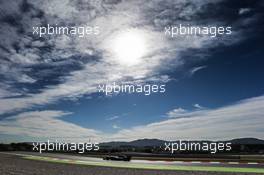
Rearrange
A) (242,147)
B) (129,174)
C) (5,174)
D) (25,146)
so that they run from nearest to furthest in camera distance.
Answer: (5,174) → (129,174) → (242,147) → (25,146)

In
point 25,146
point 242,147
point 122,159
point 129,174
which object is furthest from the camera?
point 25,146

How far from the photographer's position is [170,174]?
80.7ft

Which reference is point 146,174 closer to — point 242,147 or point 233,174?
point 233,174

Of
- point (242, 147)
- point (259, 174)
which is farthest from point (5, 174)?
point (242, 147)

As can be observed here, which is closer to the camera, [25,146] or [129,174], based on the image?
[129,174]

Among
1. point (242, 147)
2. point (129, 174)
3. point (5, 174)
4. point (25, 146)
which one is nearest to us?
point (5, 174)

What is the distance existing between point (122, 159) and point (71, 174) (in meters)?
23.7

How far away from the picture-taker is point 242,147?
89500mm

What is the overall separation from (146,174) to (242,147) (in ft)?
234

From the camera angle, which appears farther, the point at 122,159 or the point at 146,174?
the point at 122,159

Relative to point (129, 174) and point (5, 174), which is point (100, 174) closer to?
point (129, 174)

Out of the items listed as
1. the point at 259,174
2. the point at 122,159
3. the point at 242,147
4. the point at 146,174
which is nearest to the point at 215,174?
the point at 259,174

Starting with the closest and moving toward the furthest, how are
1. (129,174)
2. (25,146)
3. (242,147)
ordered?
(129,174) → (242,147) → (25,146)

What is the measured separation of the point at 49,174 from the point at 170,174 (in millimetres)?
8479
